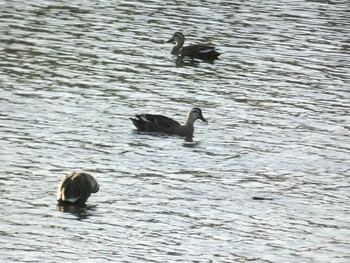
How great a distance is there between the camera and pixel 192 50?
3691cm

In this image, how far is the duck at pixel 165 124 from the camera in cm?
2594

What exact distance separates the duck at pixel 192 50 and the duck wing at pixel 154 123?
10154 mm

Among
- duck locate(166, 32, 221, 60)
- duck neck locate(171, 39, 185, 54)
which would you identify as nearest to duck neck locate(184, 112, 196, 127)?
duck locate(166, 32, 221, 60)

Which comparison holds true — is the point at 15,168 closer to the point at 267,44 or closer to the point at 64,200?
the point at 64,200

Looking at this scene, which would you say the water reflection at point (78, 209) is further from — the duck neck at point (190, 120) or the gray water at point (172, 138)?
the duck neck at point (190, 120)

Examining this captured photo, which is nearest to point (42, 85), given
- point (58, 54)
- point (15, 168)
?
point (58, 54)

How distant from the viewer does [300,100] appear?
100 ft

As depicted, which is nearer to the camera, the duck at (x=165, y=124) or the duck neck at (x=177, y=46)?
the duck at (x=165, y=124)

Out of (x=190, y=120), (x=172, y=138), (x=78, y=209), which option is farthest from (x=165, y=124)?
(x=78, y=209)

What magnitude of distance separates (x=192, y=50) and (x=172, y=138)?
36.2ft

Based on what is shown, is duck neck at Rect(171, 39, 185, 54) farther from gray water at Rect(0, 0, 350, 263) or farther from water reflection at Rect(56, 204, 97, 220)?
water reflection at Rect(56, 204, 97, 220)

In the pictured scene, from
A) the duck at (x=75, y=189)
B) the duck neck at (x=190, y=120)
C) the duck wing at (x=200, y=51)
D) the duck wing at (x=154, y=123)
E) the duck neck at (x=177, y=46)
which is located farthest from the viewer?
the duck neck at (x=177, y=46)

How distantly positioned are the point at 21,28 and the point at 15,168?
17357mm

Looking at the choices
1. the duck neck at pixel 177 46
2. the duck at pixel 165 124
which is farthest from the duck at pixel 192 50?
the duck at pixel 165 124
